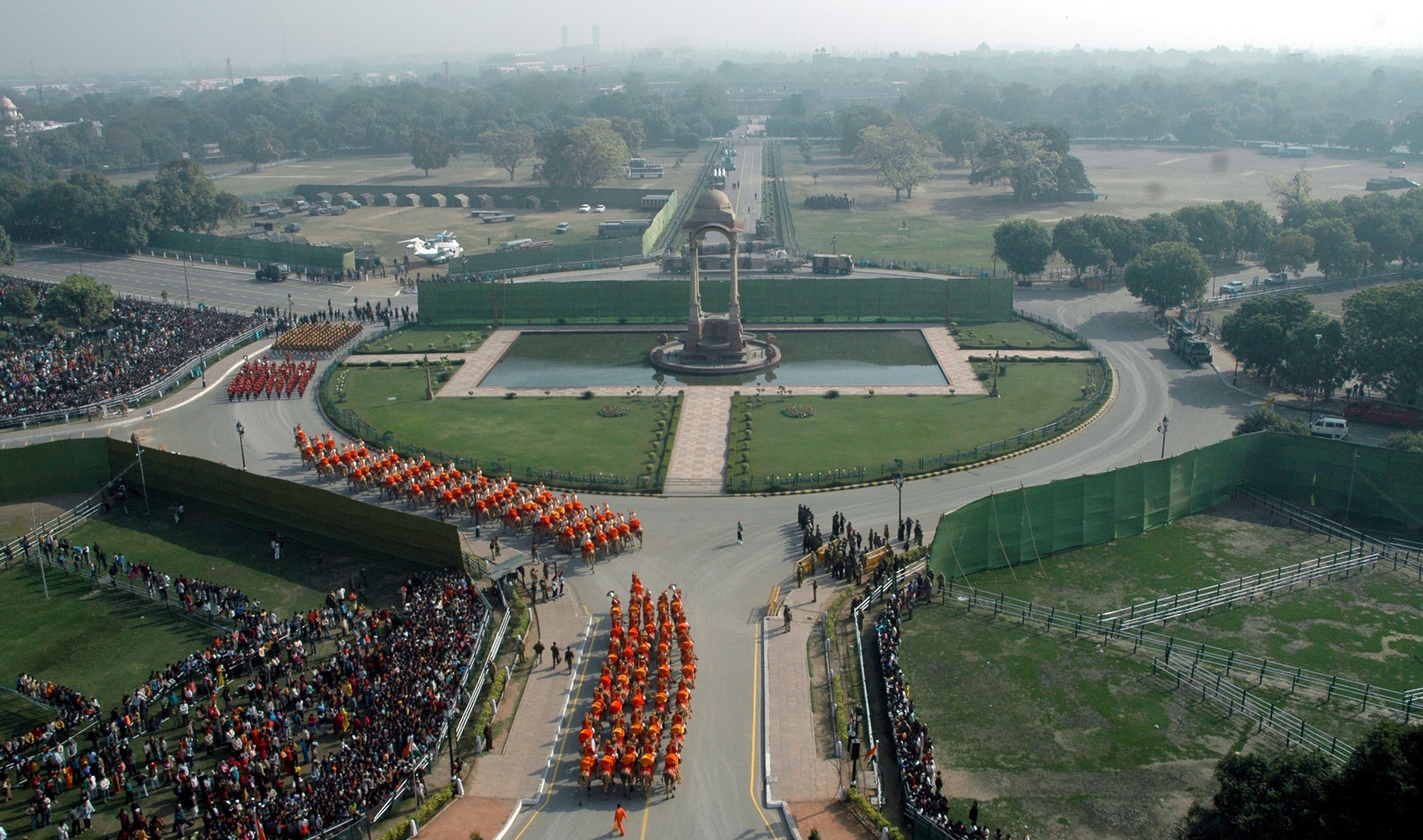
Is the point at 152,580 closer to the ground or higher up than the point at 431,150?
closer to the ground

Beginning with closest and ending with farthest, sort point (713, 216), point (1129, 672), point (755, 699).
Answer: point (755, 699) < point (1129, 672) < point (713, 216)

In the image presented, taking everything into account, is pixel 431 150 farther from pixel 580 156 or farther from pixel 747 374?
pixel 747 374

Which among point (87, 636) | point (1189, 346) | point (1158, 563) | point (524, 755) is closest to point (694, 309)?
point (1189, 346)

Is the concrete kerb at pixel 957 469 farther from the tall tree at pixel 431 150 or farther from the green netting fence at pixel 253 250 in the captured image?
the tall tree at pixel 431 150

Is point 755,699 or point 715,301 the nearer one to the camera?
point 755,699

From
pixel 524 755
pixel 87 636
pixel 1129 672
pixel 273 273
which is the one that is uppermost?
pixel 273 273

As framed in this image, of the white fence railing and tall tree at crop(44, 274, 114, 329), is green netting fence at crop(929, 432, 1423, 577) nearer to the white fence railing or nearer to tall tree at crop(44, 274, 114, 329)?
the white fence railing

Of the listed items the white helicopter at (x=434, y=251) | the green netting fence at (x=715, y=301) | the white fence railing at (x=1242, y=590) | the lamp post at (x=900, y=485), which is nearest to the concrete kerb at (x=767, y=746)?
the lamp post at (x=900, y=485)

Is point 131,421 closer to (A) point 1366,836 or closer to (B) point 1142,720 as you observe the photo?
(B) point 1142,720

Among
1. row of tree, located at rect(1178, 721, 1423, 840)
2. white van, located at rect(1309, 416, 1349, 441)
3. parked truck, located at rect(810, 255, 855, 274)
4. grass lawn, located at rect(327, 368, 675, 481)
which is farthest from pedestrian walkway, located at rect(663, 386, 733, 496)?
parked truck, located at rect(810, 255, 855, 274)
